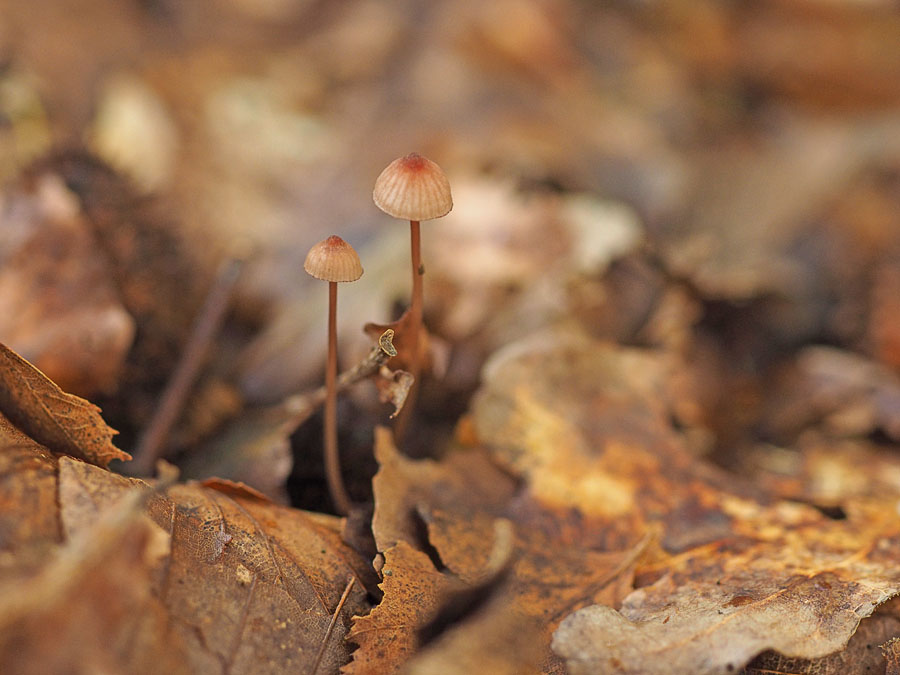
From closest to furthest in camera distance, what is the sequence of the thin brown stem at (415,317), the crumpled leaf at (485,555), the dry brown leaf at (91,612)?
the dry brown leaf at (91,612), the crumpled leaf at (485,555), the thin brown stem at (415,317)

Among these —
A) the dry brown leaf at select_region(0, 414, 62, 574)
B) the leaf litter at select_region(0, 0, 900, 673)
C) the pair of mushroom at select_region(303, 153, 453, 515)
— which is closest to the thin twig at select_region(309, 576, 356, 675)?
the leaf litter at select_region(0, 0, 900, 673)

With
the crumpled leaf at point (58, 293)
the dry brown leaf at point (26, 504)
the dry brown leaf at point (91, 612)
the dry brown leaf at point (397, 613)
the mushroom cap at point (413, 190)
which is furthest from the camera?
the crumpled leaf at point (58, 293)

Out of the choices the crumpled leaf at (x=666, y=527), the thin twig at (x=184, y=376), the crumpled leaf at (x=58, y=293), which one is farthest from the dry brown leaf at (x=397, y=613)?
the crumpled leaf at (x=58, y=293)

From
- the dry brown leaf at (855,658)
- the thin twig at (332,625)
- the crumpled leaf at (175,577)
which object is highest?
the crumpled leaf at (175,577)

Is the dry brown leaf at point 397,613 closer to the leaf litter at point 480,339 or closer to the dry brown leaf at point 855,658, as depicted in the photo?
the leaf litter at point 480,339

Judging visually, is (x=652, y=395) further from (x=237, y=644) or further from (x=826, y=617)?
(x=237, y=644)

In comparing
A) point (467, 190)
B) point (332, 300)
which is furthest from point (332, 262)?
point (467, 190)

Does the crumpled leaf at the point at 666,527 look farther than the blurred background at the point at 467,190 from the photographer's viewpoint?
No

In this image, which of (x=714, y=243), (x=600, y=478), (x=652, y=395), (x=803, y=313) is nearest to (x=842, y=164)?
(x=714, y=243)
